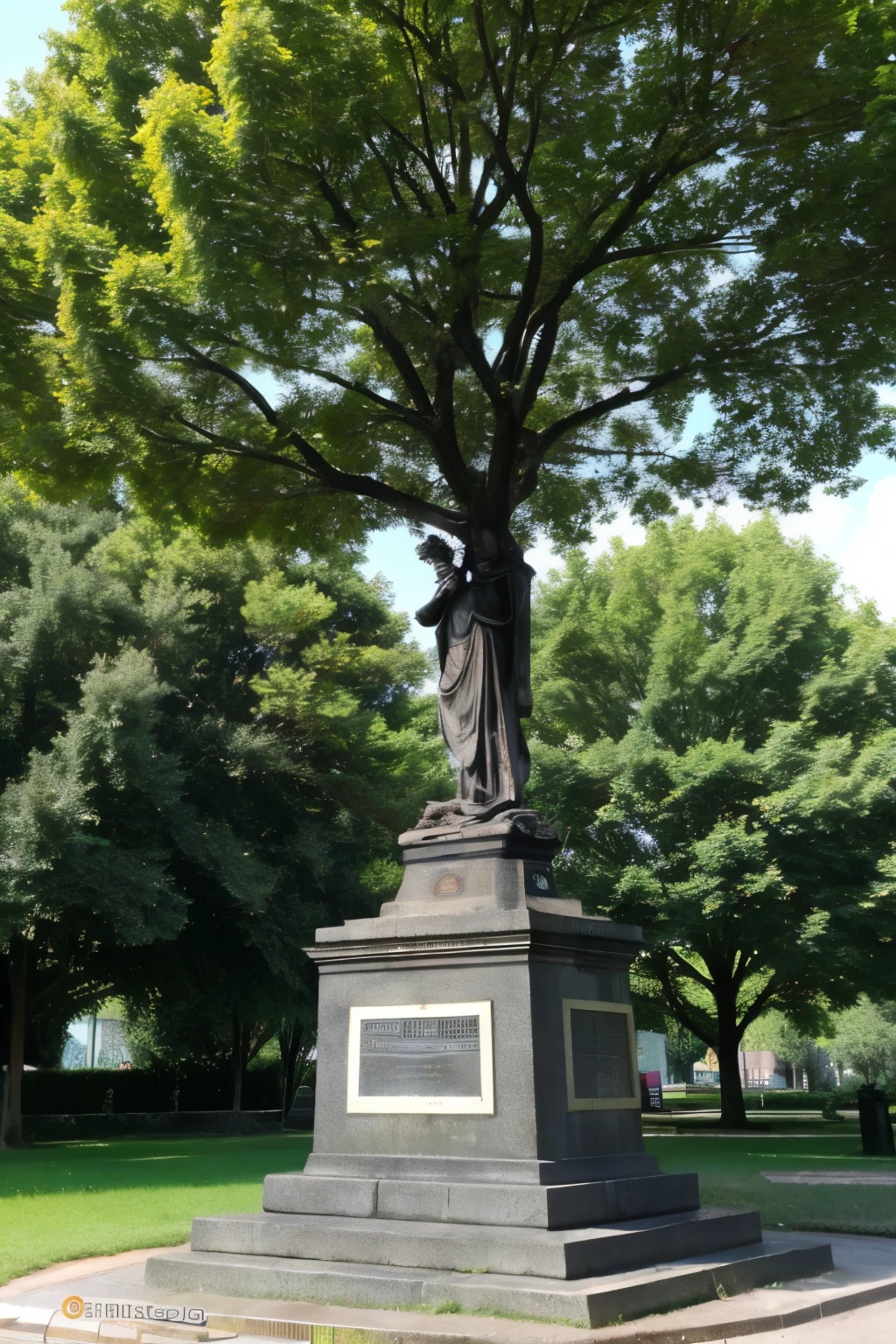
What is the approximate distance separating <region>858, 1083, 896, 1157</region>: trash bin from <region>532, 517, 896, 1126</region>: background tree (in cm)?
228

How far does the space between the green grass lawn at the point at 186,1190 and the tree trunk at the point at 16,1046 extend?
0.85 m

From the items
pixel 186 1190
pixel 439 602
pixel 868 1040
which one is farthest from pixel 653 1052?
pixel 439 602

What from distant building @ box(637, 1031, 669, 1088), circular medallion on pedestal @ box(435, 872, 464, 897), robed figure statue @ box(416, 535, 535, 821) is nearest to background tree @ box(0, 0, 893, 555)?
robed figure statue @ box(416, 535, 535, 821)

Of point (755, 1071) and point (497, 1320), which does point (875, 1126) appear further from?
point (755, 1071)

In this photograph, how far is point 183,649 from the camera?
1017 inches

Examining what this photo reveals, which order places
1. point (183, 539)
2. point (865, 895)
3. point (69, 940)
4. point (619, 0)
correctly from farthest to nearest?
point (183, 539) < point (69, 940) < point (865, 895) < point (619, 0)

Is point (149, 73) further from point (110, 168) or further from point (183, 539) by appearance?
point (183, 539)

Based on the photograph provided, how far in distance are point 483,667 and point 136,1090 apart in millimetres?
26623

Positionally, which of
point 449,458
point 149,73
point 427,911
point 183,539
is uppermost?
point 183,539

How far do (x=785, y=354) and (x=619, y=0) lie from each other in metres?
3.24

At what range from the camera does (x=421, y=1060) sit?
7.80 metres

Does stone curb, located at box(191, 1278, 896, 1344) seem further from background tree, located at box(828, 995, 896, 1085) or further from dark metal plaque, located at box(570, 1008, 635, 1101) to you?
background tree, located at box(828, 995, 896, 1085)

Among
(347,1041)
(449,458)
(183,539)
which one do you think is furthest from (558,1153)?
(183,539)

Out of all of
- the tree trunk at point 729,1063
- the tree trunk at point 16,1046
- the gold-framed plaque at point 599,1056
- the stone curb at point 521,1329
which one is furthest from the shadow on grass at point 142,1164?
the tree trunk at point 729,1063
